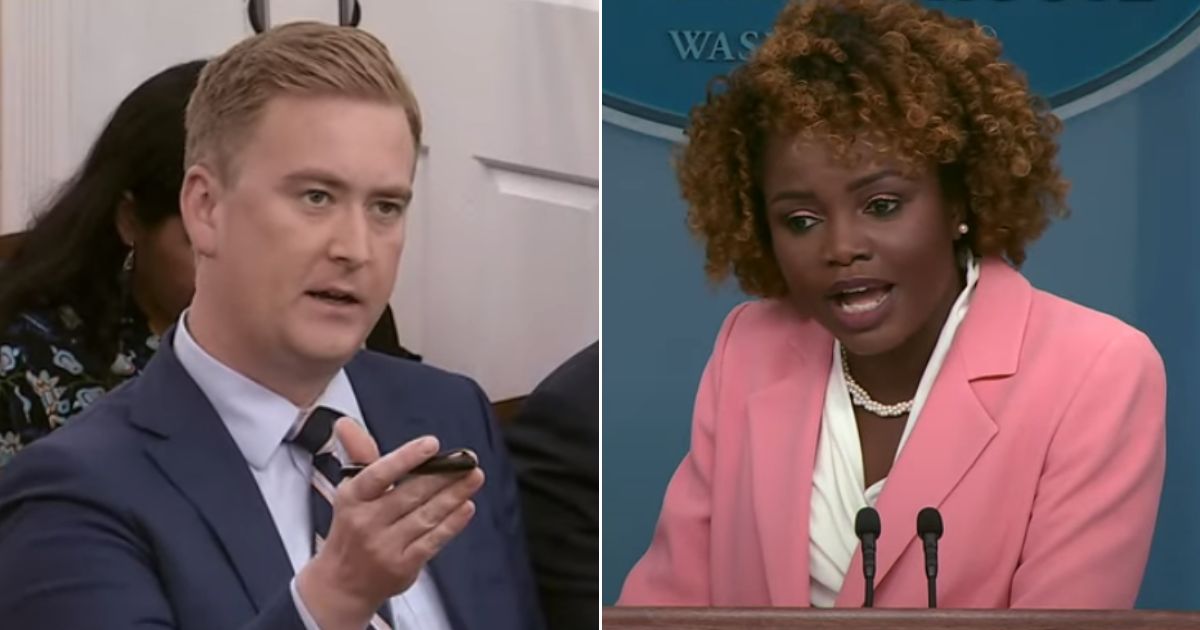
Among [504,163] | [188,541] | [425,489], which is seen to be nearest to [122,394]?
[188,541]

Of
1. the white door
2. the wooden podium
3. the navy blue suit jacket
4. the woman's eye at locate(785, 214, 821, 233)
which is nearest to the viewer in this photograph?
the navy blue suit jacket

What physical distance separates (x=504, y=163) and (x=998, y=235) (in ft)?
3.58

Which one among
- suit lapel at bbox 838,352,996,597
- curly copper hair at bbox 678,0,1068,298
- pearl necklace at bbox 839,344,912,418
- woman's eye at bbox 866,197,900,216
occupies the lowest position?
suit lapel at bbox 838,352,996,597

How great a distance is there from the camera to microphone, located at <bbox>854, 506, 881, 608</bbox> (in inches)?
186

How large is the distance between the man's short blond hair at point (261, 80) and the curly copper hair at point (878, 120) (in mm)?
892

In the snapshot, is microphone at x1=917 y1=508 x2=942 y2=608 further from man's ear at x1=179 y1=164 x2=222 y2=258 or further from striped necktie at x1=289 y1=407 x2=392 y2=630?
man's ear at x1=179 y1=164 x2=222 y2=258

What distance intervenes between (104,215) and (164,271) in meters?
0.16

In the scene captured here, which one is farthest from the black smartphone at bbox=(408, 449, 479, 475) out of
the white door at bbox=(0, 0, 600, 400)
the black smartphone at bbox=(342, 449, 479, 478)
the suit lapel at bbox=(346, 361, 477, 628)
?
the white door at bbox=(0, 0, 600, 400)

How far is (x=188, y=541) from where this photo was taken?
424 centimetres

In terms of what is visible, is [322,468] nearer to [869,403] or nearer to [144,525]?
[144,525]

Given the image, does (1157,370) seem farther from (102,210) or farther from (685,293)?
(102,210)

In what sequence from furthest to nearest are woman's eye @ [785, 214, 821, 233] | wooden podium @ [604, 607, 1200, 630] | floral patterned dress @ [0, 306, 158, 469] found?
woman's eye @ [785, 214, 821, 233], wooden podium @ [604, 607, 1200, 630], floral patterned dress @ [0, 306, 158, 469]

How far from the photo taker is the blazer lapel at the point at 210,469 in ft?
14.0

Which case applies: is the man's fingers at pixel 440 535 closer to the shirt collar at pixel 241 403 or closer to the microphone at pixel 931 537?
the shirt collar at pixel 241 403
